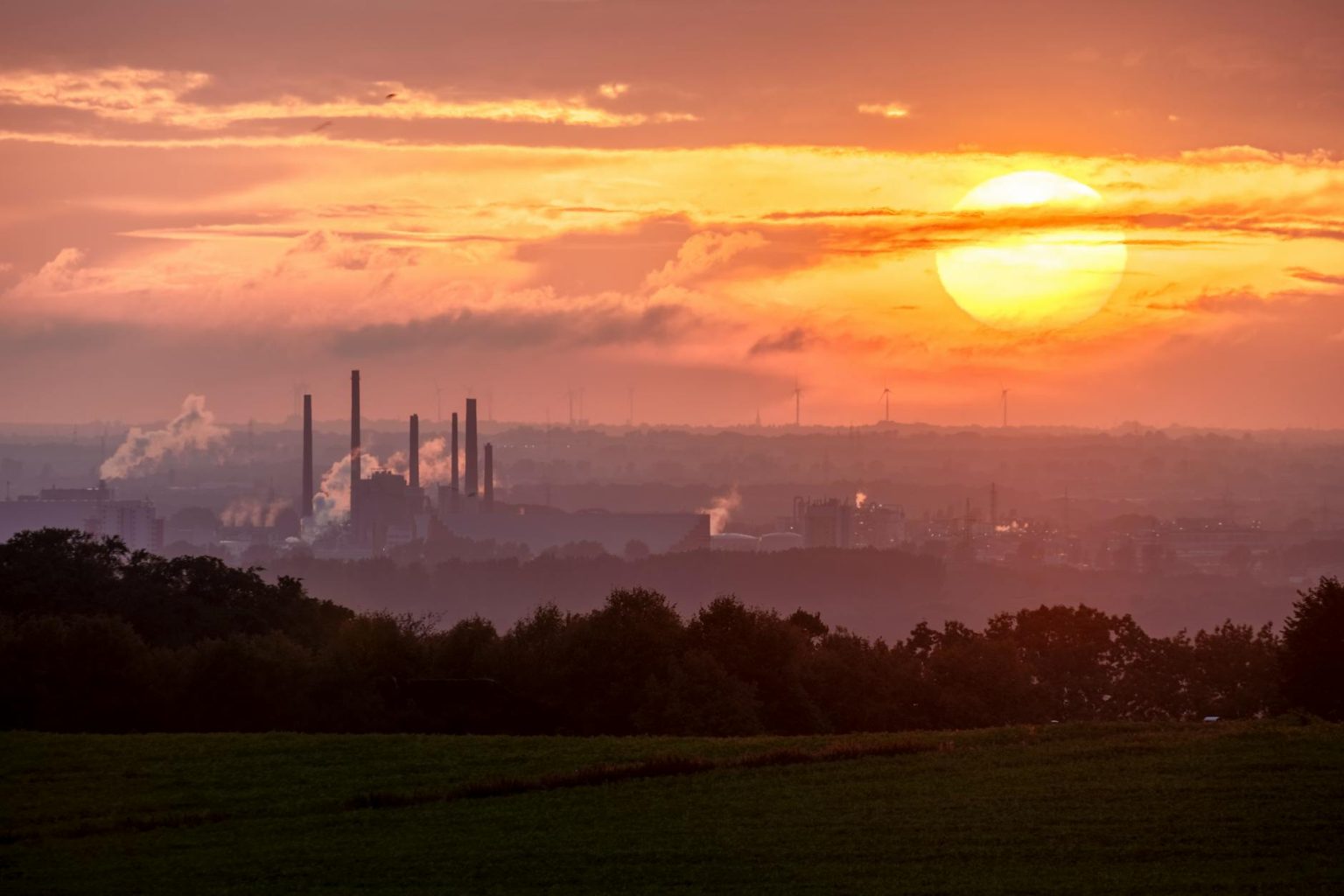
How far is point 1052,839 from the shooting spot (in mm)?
29984

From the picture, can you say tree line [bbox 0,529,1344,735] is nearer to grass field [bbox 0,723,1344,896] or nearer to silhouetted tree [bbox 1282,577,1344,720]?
silhouetted tree [bbox 1282,577,1344,720]

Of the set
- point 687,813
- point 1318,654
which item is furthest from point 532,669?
point 687,813

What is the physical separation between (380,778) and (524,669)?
74.7ft

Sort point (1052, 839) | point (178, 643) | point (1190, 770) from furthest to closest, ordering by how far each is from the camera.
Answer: point (178, 643) → point (1190, 770) → point (1052, 839)

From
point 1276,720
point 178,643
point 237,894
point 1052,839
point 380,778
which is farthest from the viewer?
point 178,643

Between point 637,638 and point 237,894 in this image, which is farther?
point 637,638

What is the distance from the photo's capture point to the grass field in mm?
28156

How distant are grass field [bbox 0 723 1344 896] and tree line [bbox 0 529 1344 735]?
Result: 482 inches

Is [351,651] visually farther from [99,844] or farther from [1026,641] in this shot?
[1026,641]

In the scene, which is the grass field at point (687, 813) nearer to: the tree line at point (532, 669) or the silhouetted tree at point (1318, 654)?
the tree line at point (532, 669)

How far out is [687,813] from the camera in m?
33.3

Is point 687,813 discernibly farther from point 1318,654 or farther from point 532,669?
point 1318,654

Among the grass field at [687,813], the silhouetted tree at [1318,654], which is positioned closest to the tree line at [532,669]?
the silhouetted tree at [1318,654]

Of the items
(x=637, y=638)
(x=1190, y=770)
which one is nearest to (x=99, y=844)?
(x=1190, y=770)
